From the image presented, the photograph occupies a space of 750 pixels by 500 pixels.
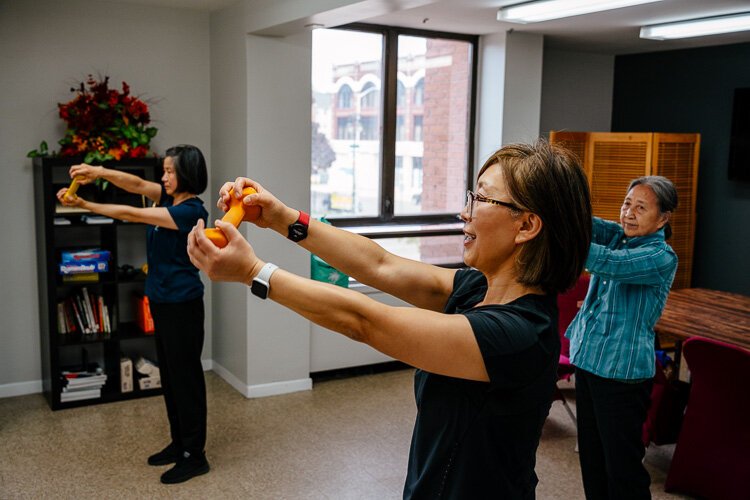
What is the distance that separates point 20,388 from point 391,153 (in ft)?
10.1

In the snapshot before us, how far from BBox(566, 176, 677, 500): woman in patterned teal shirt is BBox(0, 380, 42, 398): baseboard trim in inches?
141

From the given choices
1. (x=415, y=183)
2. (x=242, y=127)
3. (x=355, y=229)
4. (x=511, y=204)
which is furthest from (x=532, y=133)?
(x=511, y=204)

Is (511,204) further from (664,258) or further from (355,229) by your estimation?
(355,229)

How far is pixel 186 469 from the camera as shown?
12.3ft

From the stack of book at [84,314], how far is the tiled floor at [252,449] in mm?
502

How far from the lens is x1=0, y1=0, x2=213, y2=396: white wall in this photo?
460cm

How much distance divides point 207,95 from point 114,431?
7.75ft

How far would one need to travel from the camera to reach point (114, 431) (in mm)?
4301

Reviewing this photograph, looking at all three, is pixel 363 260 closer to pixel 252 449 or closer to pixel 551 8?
pixel 252 449

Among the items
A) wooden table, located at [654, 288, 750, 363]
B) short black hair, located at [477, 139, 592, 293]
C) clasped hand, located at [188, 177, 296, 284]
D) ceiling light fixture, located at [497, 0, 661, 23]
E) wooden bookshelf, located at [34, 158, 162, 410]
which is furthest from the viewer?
wooden bookshelf, located at [34, 158, 162, 410]

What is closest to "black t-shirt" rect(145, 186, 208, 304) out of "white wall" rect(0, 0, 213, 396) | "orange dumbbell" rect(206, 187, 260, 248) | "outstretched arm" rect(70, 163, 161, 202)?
"outstretched arm" rect(70, 163, 161, 202)

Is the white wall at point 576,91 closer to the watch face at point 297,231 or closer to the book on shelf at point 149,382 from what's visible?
the book on shelf at point 149,382

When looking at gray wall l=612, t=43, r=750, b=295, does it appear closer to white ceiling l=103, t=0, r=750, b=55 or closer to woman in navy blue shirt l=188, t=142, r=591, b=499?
white ceiling l=103, t=0, r=750, b=55

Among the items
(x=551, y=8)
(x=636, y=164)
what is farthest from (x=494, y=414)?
(x=636, y=164)
